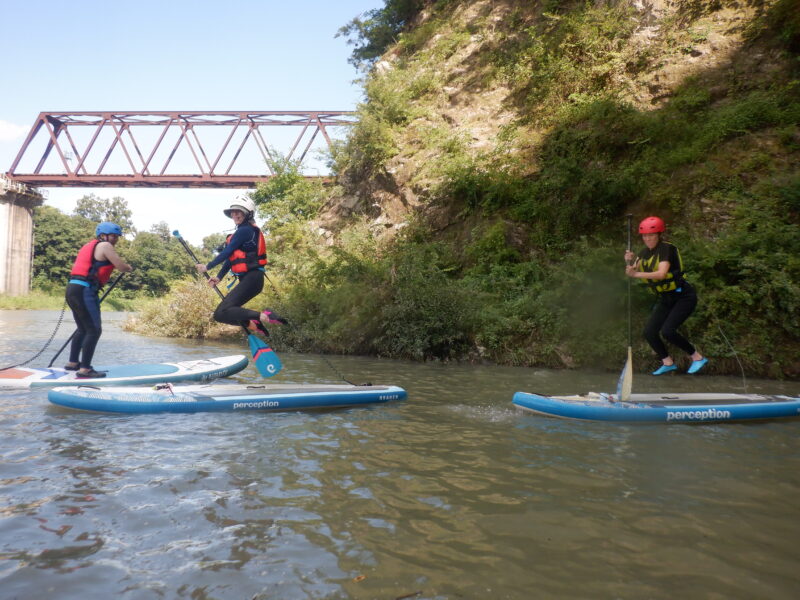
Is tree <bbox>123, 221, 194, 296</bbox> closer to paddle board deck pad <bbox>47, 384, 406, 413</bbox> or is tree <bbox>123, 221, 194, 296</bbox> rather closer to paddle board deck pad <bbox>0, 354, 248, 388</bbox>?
paddle board deck pad <bbox>0, 354, 248, 388</bbox>

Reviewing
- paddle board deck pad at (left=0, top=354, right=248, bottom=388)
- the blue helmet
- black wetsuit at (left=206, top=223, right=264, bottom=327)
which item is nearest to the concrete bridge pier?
paddle board deck pad at (left=0, top=354, right=248, bottom=388)

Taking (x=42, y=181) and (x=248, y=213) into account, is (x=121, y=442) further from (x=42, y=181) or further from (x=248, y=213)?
(x=42, y=181)

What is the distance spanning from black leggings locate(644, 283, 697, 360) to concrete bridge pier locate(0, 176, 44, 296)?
157 ft

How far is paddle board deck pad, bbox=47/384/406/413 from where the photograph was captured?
6.61m

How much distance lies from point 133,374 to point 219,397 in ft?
8.75

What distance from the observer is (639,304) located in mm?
11992

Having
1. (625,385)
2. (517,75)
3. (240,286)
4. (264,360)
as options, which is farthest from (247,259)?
(517,75)

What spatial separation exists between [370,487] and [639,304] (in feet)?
32.0

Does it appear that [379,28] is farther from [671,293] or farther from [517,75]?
[671,293]

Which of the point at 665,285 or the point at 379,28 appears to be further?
the point at 379,28

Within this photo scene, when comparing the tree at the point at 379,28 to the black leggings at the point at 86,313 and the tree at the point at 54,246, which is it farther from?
the tree at the point at 54,246

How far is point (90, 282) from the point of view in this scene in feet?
26.2

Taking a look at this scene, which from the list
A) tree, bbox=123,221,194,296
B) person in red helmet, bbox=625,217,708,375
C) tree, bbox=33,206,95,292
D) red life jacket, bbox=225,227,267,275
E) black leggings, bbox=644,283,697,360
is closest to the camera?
person in red helmet, bbox=625,217,708,375

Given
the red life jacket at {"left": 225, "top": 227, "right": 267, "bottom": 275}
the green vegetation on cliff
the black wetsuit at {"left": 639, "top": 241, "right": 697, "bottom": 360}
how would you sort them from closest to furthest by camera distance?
the black wetsuit at {"left": 639, "top": 241, "right": 697, "bottom": 360} < the red life jacket at {"left": 225, "top": 227, "right": 267, "bottom": 275} < the green vegetation on cliff
